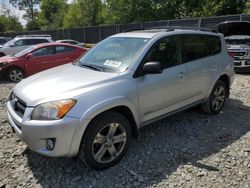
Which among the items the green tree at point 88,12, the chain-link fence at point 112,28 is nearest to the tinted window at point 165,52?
the chain-link fence at point 112,28

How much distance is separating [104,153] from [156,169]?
71cm

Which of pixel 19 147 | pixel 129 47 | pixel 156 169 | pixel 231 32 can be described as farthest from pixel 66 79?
pixel 231 32

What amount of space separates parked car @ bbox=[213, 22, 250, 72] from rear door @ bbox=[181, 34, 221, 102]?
454 cm

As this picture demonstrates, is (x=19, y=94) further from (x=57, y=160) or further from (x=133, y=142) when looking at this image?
(x=133, y=142)

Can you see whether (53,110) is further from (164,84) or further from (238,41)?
(238,41)

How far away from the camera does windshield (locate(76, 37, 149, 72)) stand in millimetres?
3797

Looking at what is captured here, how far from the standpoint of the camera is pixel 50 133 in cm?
295

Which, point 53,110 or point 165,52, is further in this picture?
point 165,52

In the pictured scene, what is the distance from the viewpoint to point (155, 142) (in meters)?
4.23

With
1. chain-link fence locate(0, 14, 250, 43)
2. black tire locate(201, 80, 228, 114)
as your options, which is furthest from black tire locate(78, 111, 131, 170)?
chain-link fence locate(0, 14, 250, 43)

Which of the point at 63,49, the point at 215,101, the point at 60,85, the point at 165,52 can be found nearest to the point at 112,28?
the point at 63,49

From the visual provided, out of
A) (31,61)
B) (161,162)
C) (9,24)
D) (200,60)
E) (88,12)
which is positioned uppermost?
(88,12)

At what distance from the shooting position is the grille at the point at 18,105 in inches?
130

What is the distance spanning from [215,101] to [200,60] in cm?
107
